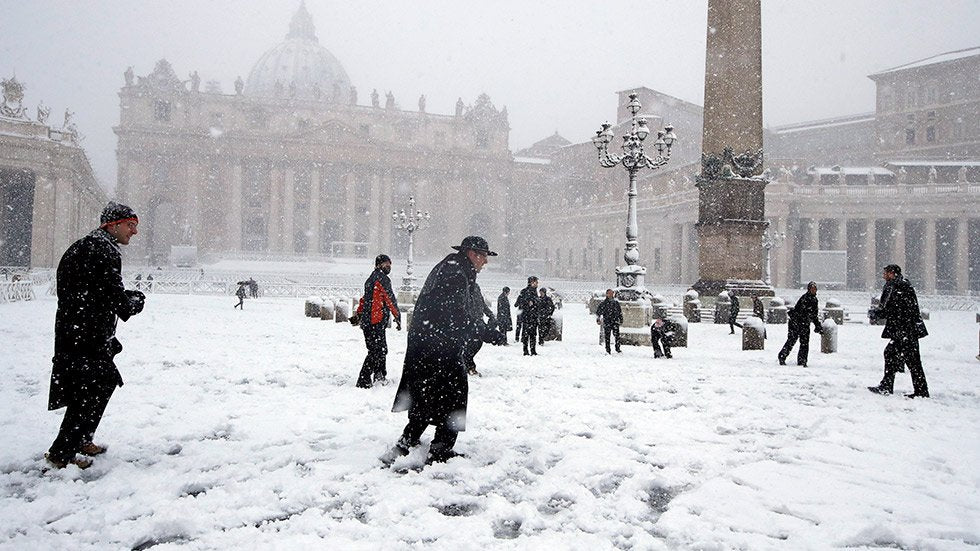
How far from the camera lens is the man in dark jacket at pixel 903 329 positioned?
24.1ft

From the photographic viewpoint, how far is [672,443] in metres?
5.29

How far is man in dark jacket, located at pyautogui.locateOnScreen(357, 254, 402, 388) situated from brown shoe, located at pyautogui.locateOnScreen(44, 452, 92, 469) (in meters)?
3.35

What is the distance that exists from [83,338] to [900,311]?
26.4ft

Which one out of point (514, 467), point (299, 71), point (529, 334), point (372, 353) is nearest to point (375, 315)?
point (372, 353)

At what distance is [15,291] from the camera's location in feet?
74.3

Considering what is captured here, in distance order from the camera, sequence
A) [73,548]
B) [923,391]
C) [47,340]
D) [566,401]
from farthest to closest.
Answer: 1. [47,340]
2. [923,391]
3. [566,401]
4. [73,548]

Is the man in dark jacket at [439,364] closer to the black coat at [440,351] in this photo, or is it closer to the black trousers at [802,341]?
the black coat at [440,351]

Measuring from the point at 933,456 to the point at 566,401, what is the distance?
3.24 m

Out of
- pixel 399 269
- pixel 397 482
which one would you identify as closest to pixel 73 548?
pixel 397 482

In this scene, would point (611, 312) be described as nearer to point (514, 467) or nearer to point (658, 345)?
point (658, 345)

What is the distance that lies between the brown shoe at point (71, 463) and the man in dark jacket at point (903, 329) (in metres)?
7.78

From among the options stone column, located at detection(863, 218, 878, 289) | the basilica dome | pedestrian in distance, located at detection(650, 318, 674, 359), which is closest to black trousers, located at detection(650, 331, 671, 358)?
pedestrian in distance, located at detection(650, 318, 674, 359)

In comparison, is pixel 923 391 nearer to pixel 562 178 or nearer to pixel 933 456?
pixel 933 456

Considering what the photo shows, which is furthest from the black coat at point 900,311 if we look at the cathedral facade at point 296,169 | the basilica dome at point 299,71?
the basilica dome at point 299,71
